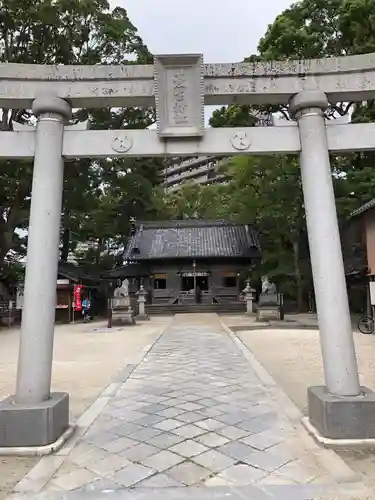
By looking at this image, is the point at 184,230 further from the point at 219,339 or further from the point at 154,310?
the point at 219,339

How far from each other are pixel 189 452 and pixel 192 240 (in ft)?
104

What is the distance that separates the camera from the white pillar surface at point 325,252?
183 inches

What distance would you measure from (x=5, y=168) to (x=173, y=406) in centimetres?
1753

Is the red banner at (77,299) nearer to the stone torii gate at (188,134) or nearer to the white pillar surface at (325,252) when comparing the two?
the stone torii gate at (188,134)

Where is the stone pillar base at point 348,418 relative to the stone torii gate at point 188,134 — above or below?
below

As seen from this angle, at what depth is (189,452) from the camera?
415 cm

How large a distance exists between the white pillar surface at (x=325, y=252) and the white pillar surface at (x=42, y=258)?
2.98m

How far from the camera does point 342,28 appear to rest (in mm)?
19375

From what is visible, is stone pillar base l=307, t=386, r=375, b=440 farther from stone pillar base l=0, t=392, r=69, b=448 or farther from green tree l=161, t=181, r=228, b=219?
green tree l=161, t=181, r=228, b=219

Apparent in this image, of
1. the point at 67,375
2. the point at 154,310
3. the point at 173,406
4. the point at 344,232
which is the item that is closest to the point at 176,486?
the point at 173,406

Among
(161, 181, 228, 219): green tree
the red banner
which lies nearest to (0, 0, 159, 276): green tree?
the red banner

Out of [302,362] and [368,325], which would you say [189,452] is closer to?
[302,362]

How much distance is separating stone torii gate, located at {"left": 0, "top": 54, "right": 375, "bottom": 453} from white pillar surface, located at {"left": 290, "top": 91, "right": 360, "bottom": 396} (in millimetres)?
12

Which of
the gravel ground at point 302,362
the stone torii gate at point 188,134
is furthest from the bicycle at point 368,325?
the stone torii gate at point 188,134
